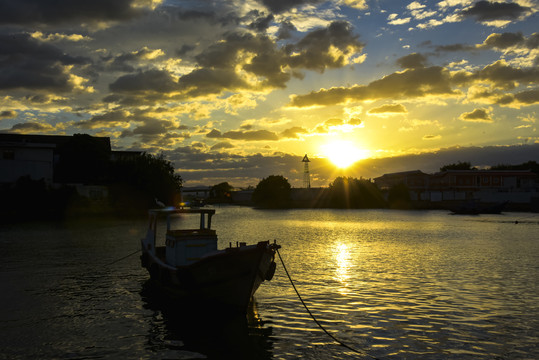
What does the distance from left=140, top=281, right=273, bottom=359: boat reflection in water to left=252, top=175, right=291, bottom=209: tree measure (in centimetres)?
12444

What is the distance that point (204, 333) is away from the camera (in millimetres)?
13438

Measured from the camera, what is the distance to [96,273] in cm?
2312

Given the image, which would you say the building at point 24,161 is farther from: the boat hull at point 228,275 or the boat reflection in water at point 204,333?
the boat hull at point 228,275

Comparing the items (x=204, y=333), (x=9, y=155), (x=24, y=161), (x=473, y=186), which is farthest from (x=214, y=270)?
(x=473, y=186)

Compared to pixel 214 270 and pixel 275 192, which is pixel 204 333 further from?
pixel 275 192

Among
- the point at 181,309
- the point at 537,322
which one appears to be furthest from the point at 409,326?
the point at 181,309

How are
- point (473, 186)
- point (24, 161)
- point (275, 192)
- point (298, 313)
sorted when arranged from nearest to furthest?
point (298, 313) → point (24, 161) → point (473, 186) → point (275, 192)

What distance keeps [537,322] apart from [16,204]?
67.0 m

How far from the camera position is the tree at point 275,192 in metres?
142

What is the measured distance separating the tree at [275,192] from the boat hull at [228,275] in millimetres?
125479

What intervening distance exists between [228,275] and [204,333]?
2.00 m

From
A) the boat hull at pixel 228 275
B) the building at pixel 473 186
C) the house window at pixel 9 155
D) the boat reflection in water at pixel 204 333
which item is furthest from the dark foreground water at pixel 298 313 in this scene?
the building at pixel 473 186

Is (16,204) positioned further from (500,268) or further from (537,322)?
(537,322)

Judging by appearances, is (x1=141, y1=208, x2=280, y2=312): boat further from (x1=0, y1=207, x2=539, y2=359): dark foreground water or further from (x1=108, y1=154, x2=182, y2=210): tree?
(x1=108, y1=154, x2=182, y2=210): tree
